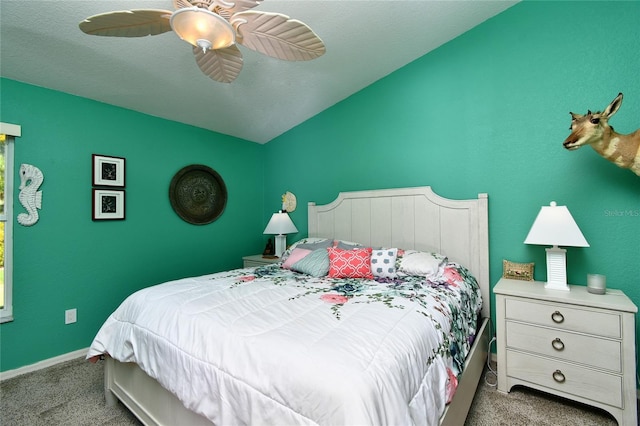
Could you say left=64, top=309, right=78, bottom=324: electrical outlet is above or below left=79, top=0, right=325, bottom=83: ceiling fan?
below

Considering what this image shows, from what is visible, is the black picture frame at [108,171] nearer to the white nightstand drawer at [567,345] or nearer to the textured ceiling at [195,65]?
the textured ceiling at [195,65]

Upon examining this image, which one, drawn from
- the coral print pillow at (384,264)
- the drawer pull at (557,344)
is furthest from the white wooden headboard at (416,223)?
the drawer pull at (557,344)

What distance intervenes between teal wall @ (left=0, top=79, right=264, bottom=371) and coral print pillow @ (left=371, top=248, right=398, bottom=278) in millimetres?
2100

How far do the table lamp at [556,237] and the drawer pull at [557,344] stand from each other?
0.33m

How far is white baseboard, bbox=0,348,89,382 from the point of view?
2.04 metres

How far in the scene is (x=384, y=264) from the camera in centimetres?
215

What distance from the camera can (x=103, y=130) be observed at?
251 cm

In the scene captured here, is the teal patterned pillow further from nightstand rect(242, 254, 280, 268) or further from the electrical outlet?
the electrical outlet

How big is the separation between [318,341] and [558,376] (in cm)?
165

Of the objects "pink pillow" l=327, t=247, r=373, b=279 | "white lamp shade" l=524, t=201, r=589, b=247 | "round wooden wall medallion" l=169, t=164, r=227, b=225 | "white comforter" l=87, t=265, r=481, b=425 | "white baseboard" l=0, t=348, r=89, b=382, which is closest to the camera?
"white comforter" l=87, t=265, r=481, b=425

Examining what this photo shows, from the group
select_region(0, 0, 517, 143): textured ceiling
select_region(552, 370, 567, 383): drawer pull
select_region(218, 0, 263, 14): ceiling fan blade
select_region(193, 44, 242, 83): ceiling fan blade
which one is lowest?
select_region(552, 370, 567, 383): drawer pull

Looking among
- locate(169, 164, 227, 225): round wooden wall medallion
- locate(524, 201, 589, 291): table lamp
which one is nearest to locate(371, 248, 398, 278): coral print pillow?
locate(524, 201, 589, 291): table lamp

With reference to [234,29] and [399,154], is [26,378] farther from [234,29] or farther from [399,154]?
[399,154]

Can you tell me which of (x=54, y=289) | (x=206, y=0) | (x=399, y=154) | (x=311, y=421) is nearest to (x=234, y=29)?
(x=206, y=0)
